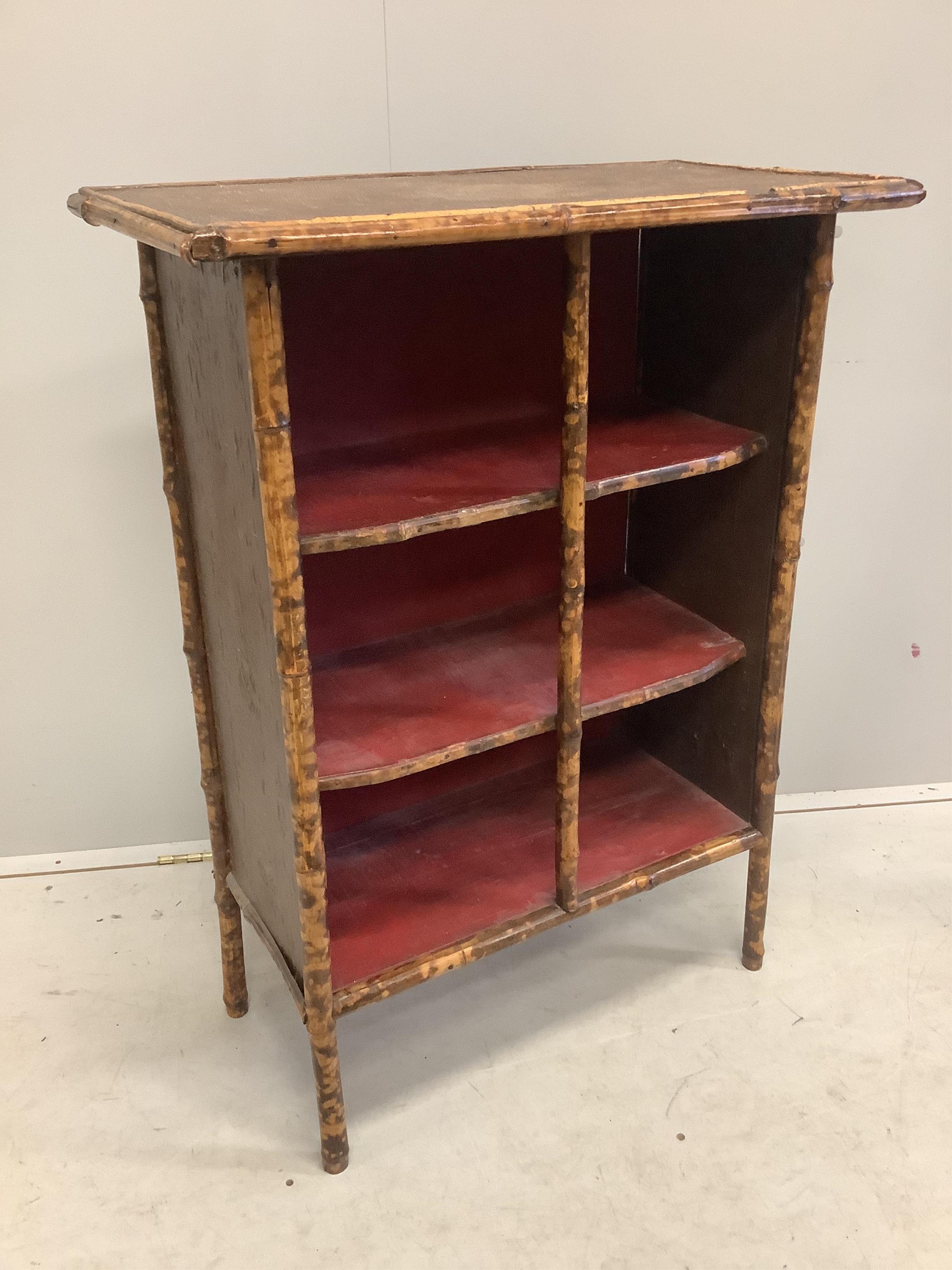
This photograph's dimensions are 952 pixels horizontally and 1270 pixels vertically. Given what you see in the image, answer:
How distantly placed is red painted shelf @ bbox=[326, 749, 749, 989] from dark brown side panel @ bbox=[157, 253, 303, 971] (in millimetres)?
159

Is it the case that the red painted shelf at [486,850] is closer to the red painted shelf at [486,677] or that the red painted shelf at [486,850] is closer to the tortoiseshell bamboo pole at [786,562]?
the tortoiseshell bamboo pole at [786,562]

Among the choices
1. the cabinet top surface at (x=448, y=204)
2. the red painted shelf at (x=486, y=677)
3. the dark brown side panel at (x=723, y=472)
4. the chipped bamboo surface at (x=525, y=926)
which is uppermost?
the cabinet top surface at (x=448, y=204)

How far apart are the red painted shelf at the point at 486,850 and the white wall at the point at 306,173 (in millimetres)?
635

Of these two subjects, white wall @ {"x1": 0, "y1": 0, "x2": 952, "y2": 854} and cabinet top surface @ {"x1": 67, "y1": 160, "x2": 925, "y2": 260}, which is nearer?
cabinet top surface @ {"x1": 67, "y1": 160, "x2": 925, "y2": 260}

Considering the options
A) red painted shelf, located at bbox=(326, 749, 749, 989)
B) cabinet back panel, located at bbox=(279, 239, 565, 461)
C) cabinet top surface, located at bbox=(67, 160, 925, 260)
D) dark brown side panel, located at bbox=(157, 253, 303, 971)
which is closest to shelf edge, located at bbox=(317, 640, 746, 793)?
dark brown side panel, located at bbox=(157, 253, 303, 971)

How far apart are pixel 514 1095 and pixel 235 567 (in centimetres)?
109

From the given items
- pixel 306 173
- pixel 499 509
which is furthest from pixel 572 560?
pixel 306 173

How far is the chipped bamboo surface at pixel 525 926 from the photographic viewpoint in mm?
1696

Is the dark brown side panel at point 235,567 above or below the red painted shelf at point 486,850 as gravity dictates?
above

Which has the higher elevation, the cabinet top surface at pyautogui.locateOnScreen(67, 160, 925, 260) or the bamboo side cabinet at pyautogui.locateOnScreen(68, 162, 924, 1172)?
the cabinet top surface at pyautogui.locateOnScreen(67, 160, 925, 260)

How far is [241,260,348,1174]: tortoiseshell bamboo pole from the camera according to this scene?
4.08ft

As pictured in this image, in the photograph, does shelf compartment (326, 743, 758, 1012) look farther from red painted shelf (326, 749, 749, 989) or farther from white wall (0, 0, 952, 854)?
white wall (0, 0, 952, 854)

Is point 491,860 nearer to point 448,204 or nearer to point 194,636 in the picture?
point 194,636

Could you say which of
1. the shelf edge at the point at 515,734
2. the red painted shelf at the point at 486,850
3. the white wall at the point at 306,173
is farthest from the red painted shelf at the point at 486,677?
the white wall at the point at 306,173
